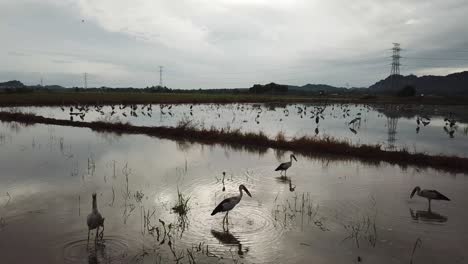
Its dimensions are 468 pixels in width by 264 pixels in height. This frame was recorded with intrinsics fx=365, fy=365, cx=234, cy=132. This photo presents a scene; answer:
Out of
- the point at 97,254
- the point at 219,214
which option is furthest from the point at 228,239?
the point at 97,254

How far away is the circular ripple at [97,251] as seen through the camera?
22.4 ft

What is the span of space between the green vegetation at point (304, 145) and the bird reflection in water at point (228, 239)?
1090cm

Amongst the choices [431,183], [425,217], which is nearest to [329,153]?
[431,183]

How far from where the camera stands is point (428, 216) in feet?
31.6

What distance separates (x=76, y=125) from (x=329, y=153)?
20105 mm

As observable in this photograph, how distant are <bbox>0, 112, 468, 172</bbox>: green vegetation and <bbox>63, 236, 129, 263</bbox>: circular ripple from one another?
1259 cm

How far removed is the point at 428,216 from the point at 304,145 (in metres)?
10.2

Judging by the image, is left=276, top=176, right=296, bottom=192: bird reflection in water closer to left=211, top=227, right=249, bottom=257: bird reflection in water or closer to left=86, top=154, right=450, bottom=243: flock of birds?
left=86, top=154, right=450, bottom=243: flock of birds

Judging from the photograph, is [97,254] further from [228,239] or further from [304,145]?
[304,145]

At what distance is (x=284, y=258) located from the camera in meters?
7.16

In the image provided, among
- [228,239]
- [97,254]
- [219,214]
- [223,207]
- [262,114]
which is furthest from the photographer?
[262,114]

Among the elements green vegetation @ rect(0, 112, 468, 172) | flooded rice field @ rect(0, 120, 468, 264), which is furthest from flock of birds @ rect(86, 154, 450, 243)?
green vegetation @ rect(0, 112, 468, 172)

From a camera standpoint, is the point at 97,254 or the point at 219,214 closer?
the point at 97,254

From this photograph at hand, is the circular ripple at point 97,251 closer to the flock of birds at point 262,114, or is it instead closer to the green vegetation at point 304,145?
the green vegetation at point 304,145
